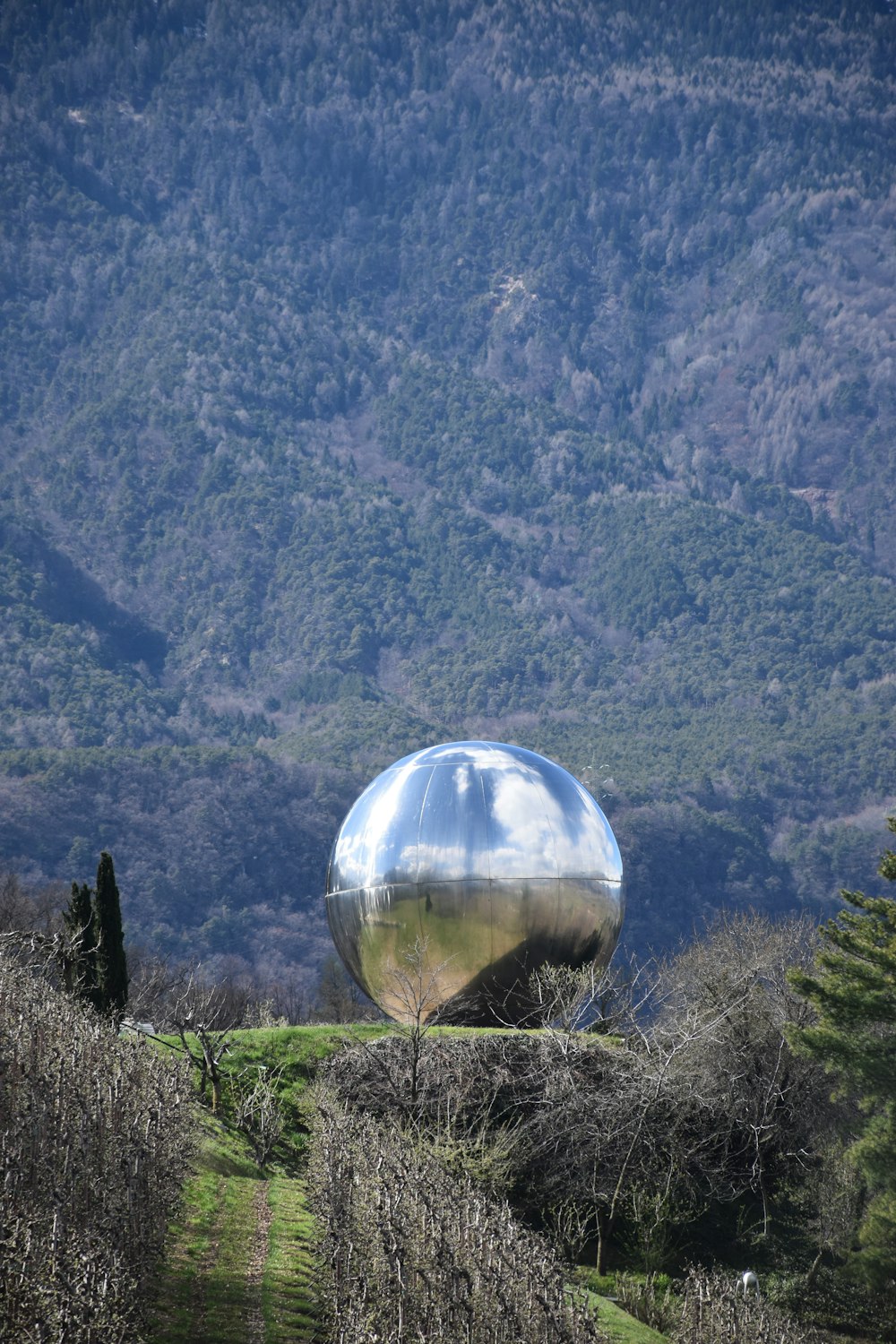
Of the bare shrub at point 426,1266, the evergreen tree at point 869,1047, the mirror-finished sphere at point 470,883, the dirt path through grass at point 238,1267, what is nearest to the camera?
the bare shrub at point 426,1266

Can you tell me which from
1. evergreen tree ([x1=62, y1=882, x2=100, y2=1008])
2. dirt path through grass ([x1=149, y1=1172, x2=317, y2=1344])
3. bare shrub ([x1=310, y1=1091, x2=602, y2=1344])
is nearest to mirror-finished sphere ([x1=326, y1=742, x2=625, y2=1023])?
dirt path through grass ([x1=149, y1=1172, x2=317, y2=1344])

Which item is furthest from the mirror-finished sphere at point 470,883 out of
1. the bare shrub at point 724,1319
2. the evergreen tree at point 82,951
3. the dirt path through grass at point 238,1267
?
the bare shrub at point 724,1319

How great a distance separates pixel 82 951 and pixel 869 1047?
16.5 m

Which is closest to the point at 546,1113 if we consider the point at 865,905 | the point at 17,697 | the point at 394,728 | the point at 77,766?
the point at 865,905

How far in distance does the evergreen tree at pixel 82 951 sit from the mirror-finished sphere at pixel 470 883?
205 inches

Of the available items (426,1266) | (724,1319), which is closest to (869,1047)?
(724,1319)

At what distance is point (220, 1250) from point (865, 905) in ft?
56.2

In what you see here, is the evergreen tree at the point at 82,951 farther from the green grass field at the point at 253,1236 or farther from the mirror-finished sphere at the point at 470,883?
the mirror-finished sphere at the point at 470,883

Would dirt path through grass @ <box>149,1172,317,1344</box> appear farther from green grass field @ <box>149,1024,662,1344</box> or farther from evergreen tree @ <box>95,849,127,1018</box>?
evergreen tree @ <box>95,849,127,1018</box>

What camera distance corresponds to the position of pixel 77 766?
14388 cm

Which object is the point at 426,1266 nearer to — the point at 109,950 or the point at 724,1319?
the point at 724,1319

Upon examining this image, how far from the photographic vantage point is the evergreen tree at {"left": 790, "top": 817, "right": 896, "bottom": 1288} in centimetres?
3250

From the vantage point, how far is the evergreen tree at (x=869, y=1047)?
107 feet

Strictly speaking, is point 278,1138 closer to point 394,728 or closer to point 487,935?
point 487,935
